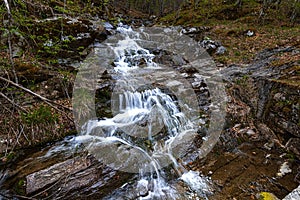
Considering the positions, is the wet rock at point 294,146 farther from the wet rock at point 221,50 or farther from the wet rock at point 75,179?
the wet rock at point 221,50

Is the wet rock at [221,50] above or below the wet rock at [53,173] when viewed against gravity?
above

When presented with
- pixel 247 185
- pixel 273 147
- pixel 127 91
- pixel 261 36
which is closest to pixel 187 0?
pixel 261 36

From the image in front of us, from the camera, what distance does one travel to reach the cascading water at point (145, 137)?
4.05 m

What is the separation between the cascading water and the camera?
13.3 feet

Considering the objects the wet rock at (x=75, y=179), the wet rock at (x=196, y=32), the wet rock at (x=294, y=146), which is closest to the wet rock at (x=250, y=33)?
the wet rock at (x=196, y=32)

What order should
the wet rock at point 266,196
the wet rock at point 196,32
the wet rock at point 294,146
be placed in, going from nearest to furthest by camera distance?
the wet rock at point 266,196, the wet rock at point 294,146, the wet rock at point 196,32

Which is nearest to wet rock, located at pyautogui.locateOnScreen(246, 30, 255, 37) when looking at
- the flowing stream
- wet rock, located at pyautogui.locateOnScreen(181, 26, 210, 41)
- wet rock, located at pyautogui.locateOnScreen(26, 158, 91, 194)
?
wet rock, located at pyautogui.locateOnScreen(181, 26, 210, 41)

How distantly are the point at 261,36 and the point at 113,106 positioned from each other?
384 inches

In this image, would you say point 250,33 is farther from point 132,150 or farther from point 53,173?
point 53,173

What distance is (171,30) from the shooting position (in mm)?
13289

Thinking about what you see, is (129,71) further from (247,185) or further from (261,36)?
(261,36)

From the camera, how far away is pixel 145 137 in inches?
205

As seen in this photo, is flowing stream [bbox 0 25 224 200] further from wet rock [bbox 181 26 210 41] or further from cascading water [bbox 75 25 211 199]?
wet rock [bbox 181 26 210 41]

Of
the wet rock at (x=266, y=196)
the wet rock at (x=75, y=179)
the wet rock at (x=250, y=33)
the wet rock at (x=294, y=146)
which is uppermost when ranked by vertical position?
the wet rock at (x=250, y=33)
